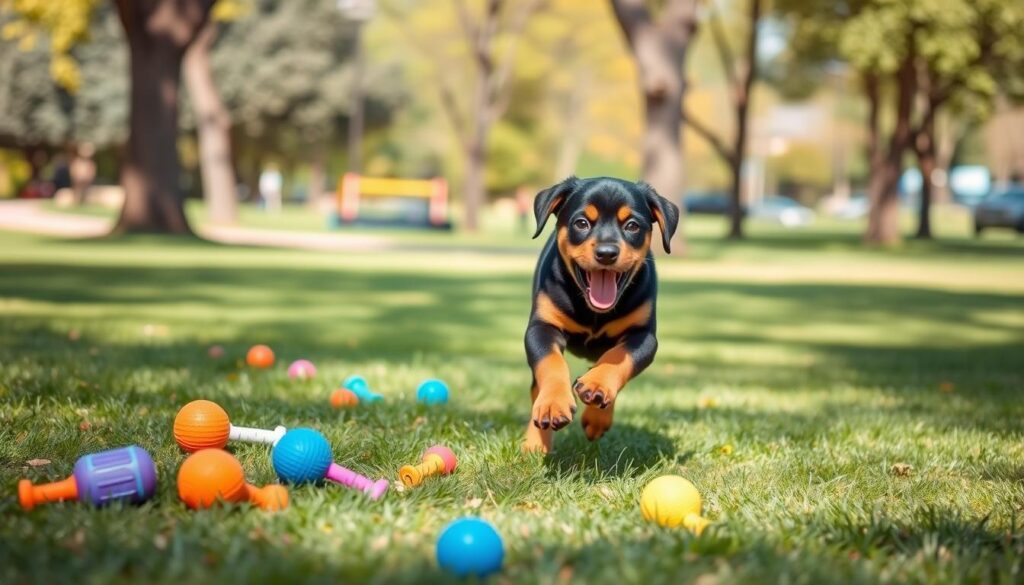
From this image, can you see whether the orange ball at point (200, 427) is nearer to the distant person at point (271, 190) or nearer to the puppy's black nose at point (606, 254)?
the puppy's black nose at point (606, 254)

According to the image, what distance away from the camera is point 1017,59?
3262cm

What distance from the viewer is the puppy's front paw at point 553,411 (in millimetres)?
3916

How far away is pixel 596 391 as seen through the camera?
13.3 feet

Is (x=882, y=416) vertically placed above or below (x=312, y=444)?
below

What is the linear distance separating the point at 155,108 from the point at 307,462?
19.2m

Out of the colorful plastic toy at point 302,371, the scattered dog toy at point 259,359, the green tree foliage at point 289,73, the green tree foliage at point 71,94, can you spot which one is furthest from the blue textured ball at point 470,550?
the green tree foliage at point 71,94

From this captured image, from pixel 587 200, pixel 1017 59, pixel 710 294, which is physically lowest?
pixel 710 294

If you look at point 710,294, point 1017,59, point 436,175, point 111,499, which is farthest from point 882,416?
point 436,175

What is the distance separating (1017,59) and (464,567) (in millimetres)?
34329

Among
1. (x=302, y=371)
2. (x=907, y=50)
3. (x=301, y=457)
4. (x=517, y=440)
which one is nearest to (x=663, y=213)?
(x=517, y=440)

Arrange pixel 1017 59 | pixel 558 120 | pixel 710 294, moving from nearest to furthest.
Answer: pixel 710 294 → pixel 1017 59 → pixel 558 120

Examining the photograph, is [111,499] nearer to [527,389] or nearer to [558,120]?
[527,389]

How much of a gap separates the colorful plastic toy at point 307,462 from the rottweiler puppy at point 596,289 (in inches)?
30.5

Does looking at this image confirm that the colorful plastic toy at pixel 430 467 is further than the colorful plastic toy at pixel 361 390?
No
